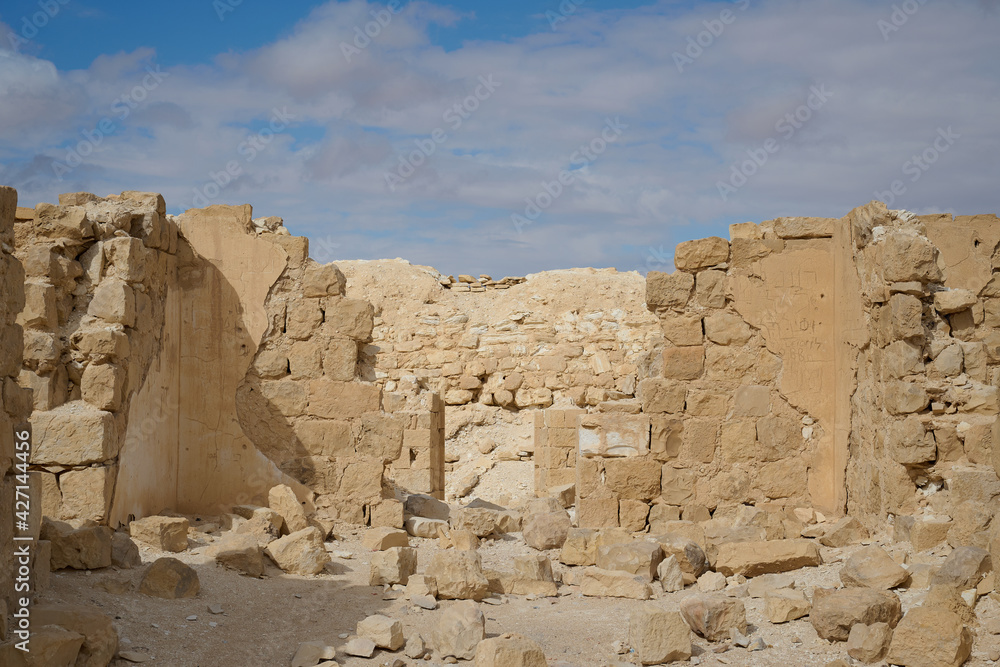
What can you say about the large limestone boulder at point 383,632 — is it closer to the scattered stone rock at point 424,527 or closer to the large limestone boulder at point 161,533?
the large limestone boulder at point 161,533

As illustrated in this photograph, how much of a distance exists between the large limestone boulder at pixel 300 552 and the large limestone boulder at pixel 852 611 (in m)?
3.36

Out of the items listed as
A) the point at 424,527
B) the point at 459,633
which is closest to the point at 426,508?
the point at 424,527

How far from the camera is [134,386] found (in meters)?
6.47

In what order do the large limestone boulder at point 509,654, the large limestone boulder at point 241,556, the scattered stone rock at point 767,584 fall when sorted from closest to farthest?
the large limestone boulder at point 509,654
the scattered stone rock at point 767,584
the large limestone boulder at point 241,556

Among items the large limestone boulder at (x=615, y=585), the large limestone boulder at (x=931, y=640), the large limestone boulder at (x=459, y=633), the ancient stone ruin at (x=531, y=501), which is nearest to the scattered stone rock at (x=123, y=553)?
the ancient stone ruin at (x=531, y=501)

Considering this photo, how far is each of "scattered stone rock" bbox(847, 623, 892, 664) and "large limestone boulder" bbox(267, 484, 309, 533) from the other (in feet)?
13.5

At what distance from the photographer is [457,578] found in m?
5.63

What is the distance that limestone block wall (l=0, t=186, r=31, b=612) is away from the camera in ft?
12.7

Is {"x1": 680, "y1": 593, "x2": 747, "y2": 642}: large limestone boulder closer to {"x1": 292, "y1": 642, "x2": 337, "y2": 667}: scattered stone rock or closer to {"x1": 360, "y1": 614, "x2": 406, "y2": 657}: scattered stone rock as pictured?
{"x1": 360, "y1": 614, "x2": 406, "y2": 657}: scattered stone rock

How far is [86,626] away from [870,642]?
12.5ft

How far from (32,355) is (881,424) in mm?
5939

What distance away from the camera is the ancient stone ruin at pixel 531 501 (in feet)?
15.2

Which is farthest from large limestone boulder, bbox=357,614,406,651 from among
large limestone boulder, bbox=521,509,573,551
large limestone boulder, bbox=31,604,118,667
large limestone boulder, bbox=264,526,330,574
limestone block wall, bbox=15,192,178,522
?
large limestone boulder, bbox=521,509,573,551

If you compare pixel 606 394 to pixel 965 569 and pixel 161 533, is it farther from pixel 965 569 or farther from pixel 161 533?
pixel 161 533
